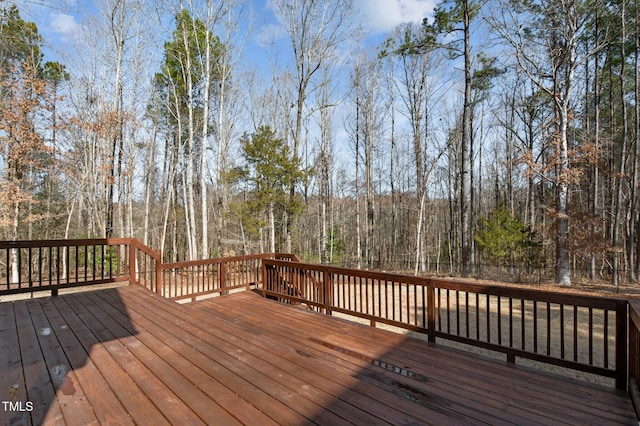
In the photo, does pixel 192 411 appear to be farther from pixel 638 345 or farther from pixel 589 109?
pixel 589 109

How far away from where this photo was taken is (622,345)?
2.26 metres

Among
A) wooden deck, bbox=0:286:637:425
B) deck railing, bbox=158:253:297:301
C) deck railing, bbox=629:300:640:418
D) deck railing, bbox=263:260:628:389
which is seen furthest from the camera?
deck railing, bbox=158:253:297:301

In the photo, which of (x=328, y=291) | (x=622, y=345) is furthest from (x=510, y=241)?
(x=622, y=345)

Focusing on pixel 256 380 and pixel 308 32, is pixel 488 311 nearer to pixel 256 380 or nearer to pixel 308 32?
pixel 256 380

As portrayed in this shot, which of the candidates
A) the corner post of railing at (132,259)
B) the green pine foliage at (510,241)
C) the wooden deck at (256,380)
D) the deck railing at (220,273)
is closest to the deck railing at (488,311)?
the wooden deck at (256,380)

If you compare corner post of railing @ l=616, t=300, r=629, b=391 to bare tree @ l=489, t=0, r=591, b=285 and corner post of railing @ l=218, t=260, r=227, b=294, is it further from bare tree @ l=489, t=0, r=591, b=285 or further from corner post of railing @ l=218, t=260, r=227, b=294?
bare tree @ l=489, t=0, r=591, b=285

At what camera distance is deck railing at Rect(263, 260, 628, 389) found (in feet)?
7.65

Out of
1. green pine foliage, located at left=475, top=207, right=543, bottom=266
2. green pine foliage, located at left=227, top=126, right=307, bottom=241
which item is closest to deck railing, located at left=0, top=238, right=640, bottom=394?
green pine foliage, located at left=227, top=126, right=307, bottom=241

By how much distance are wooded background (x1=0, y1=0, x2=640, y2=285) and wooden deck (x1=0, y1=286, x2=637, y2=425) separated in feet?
17.9

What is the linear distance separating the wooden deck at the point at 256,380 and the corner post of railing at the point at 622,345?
0.13 m

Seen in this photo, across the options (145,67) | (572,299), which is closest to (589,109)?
(572,299)

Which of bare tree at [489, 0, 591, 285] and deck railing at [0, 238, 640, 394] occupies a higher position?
bare tree at [489, 0, 591, 285]

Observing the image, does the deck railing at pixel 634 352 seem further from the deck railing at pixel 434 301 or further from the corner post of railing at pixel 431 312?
the corner post of railing at pixel 431 312

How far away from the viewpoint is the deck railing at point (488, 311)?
233 cm
